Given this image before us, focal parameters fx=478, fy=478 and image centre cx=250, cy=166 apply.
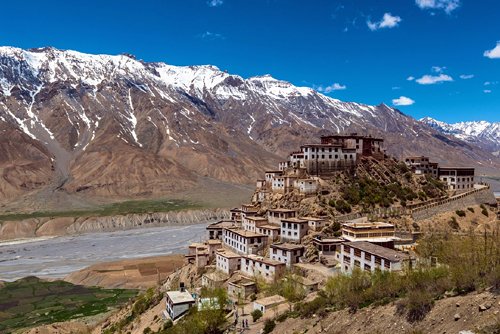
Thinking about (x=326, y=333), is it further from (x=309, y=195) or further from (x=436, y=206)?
(x=436, y=206)

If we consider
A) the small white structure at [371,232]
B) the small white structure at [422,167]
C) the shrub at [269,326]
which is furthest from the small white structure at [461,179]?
the shrub at [269,326]

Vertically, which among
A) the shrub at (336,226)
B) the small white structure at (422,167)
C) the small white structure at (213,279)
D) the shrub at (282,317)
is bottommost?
the small white structure at (213,279)

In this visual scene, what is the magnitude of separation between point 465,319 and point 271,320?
1236 centimetres

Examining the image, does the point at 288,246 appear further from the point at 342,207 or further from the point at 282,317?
the point at 282,317

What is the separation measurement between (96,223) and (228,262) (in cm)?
10676

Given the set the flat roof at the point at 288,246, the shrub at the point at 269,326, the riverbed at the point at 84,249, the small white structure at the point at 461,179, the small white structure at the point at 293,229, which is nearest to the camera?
the shrub at the point at 269,326

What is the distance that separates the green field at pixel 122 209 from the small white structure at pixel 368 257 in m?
124

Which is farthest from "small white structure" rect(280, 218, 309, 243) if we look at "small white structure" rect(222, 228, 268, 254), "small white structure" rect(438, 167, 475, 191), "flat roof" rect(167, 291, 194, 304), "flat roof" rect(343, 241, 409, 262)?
"small white structure" rect(438, 167, 475, 191)

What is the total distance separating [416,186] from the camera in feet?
209

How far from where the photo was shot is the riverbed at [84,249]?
96.4 metres

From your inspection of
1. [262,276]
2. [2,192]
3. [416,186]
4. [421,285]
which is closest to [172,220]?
[2,192]

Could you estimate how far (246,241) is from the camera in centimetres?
4825

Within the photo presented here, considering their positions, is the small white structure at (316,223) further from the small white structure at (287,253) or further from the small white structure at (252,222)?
the small white structure at (252,222)

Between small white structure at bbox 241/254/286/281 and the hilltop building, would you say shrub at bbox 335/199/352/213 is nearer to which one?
the hilltop building
